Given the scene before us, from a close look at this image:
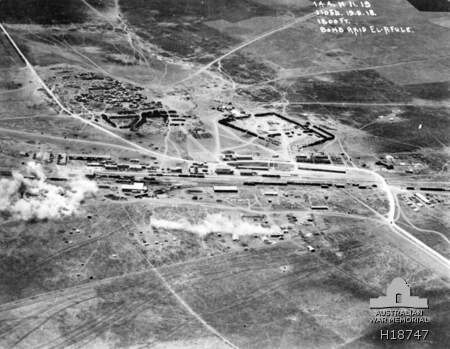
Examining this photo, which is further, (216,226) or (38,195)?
(38,195)

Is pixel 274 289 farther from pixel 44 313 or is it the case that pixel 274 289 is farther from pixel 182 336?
pixel 44 313

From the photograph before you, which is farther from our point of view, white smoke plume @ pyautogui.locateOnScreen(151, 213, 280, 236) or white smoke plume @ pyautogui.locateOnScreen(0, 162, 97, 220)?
white smoke plume @ pyautogui.locateOnScreen(151, 213, 280, 236)

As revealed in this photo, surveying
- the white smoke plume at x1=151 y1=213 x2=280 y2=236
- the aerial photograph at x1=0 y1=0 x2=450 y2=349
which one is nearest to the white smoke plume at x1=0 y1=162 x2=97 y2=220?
the aerial photograph at x1=0 y1=0 x2=450 y2=349

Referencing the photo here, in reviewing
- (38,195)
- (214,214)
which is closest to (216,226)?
(214,214)

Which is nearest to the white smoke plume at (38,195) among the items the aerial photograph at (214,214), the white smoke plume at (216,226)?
the aerial photograph at (214,214)

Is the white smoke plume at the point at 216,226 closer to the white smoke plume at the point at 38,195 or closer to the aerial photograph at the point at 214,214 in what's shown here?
the aerial photograph at the point at 214,214

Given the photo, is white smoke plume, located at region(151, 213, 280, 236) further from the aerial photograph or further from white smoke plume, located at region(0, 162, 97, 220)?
white smoke plume, located at region(0, 162, 97, 220)

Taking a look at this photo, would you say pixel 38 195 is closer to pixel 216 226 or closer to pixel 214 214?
pixel 214 214
